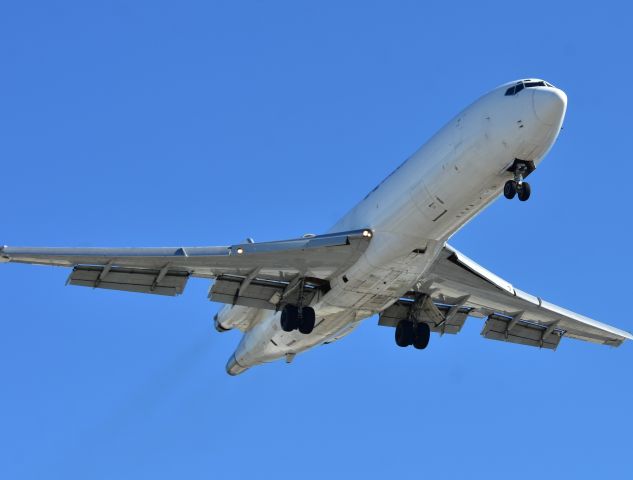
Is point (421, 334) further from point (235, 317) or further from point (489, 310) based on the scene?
point (235, 317)

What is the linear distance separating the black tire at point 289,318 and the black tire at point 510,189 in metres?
9.91

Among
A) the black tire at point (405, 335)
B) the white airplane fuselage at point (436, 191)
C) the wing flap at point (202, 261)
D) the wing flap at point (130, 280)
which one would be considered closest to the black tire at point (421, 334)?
the black tire at point (405, 335)

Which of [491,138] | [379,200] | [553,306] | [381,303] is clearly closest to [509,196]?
[491,138]

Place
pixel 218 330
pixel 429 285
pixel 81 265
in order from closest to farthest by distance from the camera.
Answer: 1. pixel 81 265
2. pixel 429 285
3. pixel 218 330

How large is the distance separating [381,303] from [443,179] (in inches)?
255

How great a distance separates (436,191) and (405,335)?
381 inches

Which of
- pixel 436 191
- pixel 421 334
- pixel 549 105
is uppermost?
pixel 549 105

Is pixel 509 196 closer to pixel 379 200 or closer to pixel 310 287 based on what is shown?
pixel 379 200

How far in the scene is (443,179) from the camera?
36.1m

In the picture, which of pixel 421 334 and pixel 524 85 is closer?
pixel 524 85

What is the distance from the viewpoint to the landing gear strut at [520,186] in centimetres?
3522

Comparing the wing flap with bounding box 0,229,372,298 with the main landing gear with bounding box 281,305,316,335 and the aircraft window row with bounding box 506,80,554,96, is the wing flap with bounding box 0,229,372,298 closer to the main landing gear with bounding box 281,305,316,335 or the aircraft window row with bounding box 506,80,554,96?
the main landing gear with bounding box 281,305,316,335

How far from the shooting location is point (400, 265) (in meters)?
38.3

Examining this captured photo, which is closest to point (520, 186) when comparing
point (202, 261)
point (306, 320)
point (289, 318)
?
point (306, 320)
